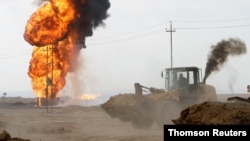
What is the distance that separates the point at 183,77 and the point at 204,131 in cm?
1608

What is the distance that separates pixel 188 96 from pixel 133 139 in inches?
228

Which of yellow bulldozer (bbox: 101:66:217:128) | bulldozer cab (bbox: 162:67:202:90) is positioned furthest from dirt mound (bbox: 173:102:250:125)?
bulldozer cab (bbox: 162:67:202:90)

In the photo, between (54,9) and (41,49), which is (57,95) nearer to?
(41,49)

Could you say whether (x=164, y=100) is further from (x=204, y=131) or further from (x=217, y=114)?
(x=204, y=131)

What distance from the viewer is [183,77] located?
22.7 m

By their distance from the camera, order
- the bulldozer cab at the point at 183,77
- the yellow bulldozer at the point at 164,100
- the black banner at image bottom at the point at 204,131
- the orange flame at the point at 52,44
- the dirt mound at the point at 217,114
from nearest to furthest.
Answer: the black banner at image bottom at the point at 204,131 < the dirt mound at the point at 217,114 < the yellow bulldozer at the point at 164,100 < the bulldozer cab at the point at 183,77 < the orange flame at the point at 52,44

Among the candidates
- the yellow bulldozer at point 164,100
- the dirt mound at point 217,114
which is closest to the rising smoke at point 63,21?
the yellow bulldozer at point 164,100

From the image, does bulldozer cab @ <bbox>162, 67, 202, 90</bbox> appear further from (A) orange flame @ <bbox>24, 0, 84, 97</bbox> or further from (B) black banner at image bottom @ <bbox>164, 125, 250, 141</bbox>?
(A) orange flame @ <bbox>24, 0, 84, 97</bbox>

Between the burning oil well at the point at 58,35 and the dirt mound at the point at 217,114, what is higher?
the burning oil well at the point at 58,35

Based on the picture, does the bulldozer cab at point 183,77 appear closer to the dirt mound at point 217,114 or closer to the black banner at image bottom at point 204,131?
the dirt mound at point 217,114

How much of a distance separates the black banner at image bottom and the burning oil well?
4456 centimetres

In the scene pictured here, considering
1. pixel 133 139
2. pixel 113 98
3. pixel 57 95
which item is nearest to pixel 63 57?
pixel 57 95

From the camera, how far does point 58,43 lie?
2142 inches

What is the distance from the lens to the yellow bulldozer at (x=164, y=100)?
2122 centimetres
